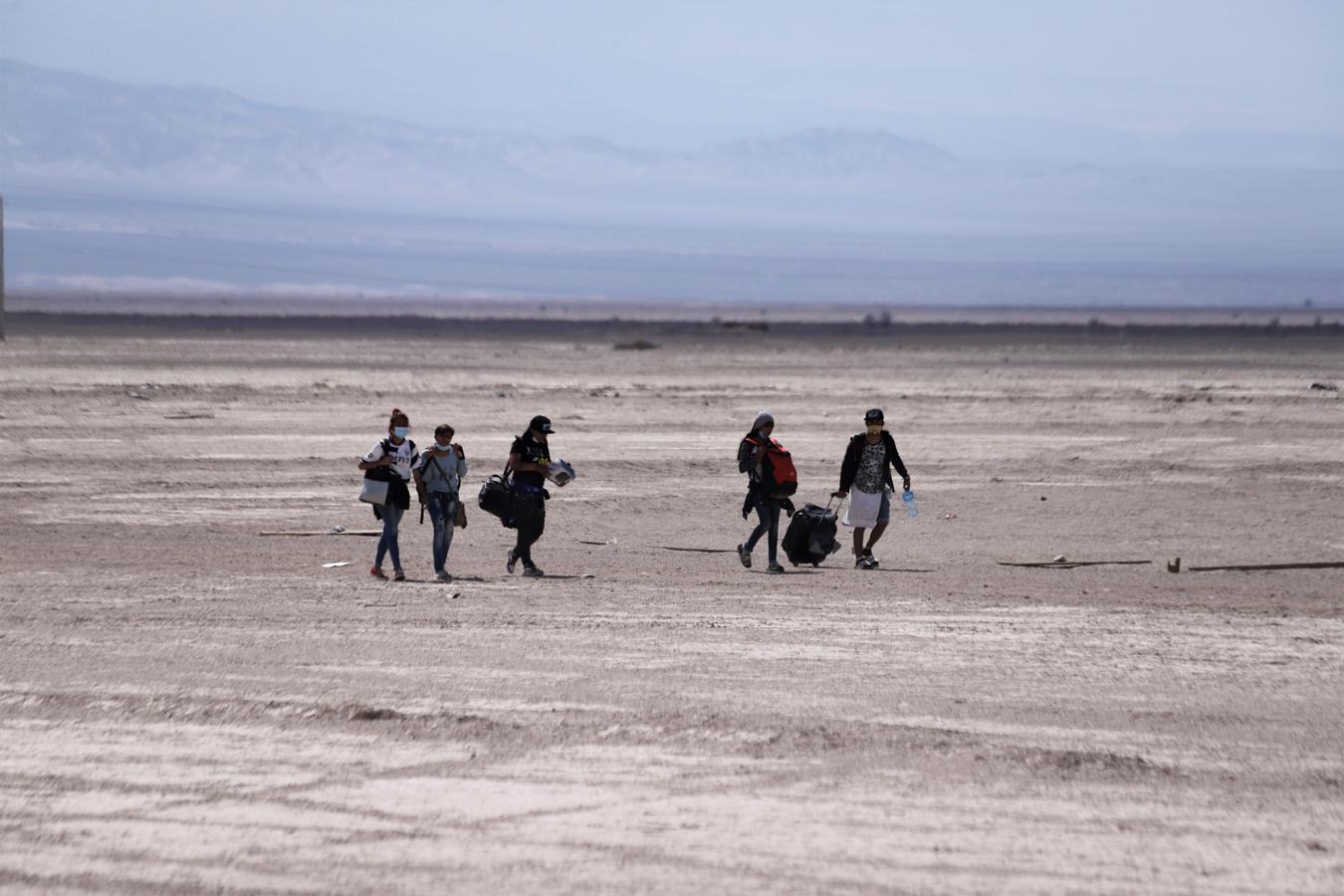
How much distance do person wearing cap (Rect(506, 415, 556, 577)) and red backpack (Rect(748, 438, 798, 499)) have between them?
1984 mm

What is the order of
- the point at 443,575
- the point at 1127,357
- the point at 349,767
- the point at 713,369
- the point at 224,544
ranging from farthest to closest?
the point at 1127,357
the point at 713,369
the point at 224,544
the point at 443,575
the point at 349,767

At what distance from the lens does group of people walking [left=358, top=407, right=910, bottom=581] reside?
14547 millimetres

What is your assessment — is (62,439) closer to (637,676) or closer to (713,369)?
(637,676)

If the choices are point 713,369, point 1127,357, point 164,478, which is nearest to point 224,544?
point 164,478

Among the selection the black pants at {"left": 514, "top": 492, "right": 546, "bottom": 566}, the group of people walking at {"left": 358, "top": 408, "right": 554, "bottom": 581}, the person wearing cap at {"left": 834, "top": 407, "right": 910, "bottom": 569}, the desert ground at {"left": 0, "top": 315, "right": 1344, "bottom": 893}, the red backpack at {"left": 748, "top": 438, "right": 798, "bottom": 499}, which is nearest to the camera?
the desert ground at {"left": 0, "top": 315, "right": 1344, "bottom": 893}

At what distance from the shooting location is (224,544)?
17.6m

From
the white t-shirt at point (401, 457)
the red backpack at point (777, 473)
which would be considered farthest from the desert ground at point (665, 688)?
the white t-shirt at point (401, 457)

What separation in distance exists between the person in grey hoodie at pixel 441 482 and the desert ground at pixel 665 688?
0.50 meters

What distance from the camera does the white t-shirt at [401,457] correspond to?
14.3 metres

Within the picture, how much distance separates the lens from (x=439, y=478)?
14664 mm

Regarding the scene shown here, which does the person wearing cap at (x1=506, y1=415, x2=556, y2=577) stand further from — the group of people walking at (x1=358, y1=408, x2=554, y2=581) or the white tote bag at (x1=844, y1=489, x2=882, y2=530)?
the white tote bag at (x1=844, y1=489, x2=882, y2=530)

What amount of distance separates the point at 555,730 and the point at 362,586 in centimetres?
543

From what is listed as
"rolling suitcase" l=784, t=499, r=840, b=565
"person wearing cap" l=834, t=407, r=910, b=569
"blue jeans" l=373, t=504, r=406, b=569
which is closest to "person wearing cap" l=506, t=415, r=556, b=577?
"blue jeans" l=373, t=504, r=406, b=569

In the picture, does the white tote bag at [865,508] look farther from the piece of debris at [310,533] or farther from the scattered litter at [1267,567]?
the piece of debris at [310,533]
